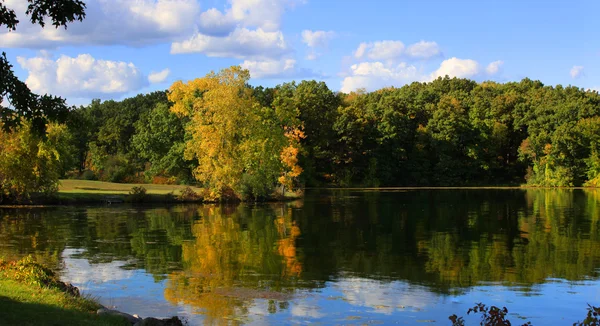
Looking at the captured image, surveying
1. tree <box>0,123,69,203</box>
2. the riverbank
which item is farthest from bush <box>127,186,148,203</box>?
tree <box>0,123,69,203</box>

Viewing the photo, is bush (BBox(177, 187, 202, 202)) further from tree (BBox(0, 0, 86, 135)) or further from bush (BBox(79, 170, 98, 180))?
tree (BBox(0, 0, 86, 135))

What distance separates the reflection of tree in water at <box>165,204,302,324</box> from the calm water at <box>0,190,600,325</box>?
6 cm

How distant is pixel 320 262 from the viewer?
23094 millimetres

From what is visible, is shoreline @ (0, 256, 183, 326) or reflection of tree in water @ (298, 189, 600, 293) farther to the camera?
reflection of tree in water @ (298, 189, 600, 293)

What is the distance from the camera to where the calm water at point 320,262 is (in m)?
16.0

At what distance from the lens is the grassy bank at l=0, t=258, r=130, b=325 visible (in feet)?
35.3

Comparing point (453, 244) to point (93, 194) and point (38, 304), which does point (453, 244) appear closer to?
point (38, 304)

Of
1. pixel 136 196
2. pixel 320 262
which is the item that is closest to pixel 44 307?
pixel 320 262

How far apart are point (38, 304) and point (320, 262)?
12.7 meters

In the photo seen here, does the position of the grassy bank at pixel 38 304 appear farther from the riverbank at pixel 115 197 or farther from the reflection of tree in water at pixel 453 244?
the riverbank at pixel 115 197

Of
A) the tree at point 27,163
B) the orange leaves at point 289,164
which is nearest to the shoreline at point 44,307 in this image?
the tree at point 27,163

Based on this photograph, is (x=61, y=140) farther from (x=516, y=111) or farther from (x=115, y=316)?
(x=516, y=111)

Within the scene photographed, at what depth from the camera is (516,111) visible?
314 feet

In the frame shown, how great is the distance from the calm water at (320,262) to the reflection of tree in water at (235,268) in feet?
0.19
